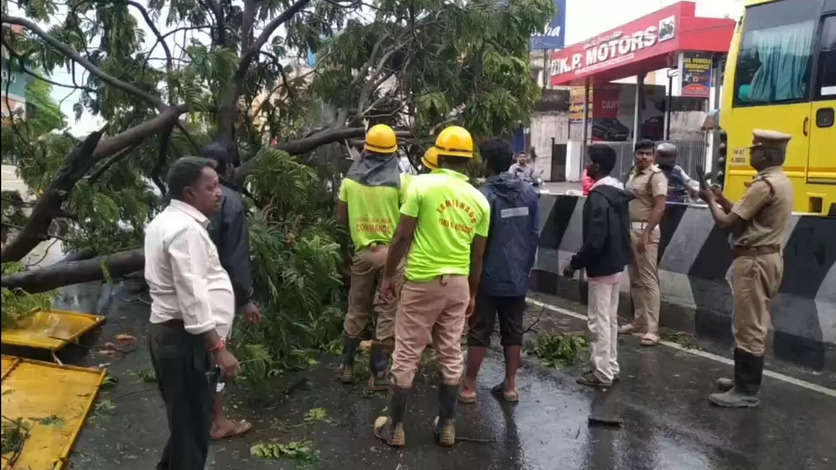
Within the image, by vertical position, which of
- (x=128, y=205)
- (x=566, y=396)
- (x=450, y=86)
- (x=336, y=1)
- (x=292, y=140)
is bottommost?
(x=566, y=396)

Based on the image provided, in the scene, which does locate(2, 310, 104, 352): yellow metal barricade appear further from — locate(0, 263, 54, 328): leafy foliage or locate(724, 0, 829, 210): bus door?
locate(724, 0, 829, 210): bus door

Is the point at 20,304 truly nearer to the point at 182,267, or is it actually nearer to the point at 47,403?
the point at 47,403

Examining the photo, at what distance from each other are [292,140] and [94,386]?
10.6 ft

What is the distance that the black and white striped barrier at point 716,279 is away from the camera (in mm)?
6344

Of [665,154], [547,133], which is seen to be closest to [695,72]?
[547,133]

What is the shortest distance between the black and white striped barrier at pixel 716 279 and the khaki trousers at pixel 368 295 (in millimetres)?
1487

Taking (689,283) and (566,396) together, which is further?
(689,283)

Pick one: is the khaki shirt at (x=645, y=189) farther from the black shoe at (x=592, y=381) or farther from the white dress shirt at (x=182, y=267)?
the white dress shirt at (x=182, y=267)

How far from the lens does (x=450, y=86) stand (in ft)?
22.7

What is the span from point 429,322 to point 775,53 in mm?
6935

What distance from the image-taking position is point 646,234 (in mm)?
6605

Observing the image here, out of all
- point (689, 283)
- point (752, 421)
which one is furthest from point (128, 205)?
point (689, 283)

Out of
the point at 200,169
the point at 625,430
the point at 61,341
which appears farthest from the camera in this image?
the point at 61,341

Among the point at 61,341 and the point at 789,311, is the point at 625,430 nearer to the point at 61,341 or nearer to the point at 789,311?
the point at 789,311
